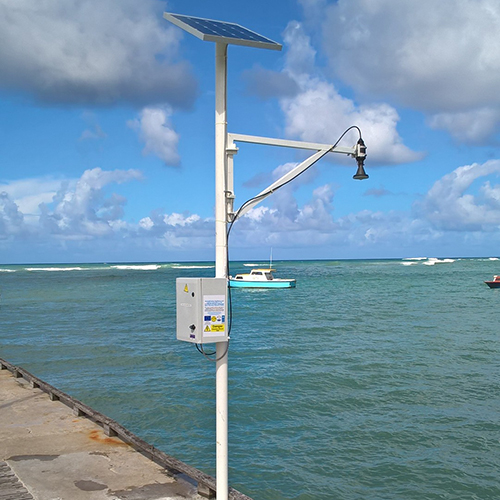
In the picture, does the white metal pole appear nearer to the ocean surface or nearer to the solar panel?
the solar panel

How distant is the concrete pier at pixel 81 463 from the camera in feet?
20.0

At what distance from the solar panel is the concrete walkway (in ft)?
16.3

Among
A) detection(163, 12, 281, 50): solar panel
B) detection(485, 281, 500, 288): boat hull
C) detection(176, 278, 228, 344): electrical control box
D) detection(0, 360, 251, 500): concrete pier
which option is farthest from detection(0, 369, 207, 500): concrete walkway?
detection(485, 281, 500, 288): boat hull

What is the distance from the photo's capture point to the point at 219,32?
17.4ft

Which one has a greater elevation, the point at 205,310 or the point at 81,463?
the point at 205,310

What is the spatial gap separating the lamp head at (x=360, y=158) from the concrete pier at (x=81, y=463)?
4.10 meters

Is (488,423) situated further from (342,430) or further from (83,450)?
(83,450)

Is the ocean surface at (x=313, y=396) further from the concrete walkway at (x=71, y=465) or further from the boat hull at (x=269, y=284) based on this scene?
the boat hull at (x=269, y=284)

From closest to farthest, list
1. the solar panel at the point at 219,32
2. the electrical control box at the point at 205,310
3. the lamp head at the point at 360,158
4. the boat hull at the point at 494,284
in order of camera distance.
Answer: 1. the solar panel at the point at 219,32
2. the electrical control box at the point at 205,310
3. the lamp head at the point at 360,158
4. the boat hull at the point at 494,284

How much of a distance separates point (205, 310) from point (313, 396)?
31.1 ft

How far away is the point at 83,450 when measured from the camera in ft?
24.8

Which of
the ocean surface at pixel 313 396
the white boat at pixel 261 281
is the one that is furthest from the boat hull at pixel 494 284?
the ocean surface at pixel 313 396

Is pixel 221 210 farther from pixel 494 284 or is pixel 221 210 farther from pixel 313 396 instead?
pixel 494 284

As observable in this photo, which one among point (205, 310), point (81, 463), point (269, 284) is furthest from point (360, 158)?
point (269, 284)
